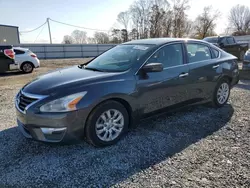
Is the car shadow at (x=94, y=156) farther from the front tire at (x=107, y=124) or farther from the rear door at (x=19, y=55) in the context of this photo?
the rear door at (x=19, y=55)

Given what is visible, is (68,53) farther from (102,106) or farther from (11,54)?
(102,106)

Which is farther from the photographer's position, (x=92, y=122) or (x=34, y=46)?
(x=34, y=46)

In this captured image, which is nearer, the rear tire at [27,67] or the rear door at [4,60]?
the rear door at [4,60]

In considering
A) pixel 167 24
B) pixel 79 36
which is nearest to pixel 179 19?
pixel 167 24

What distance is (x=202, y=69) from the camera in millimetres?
4164

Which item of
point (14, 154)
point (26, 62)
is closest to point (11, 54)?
point (26, 62)

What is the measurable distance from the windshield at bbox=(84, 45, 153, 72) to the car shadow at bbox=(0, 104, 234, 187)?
3.73ft

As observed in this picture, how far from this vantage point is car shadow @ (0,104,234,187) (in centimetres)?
246

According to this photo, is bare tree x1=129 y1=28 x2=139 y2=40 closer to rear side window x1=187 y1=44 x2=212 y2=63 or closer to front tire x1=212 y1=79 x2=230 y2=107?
front tire x1=212 y1=79 x2=230 y2=107

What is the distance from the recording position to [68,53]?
1055 inches

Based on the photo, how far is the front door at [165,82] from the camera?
335 cm

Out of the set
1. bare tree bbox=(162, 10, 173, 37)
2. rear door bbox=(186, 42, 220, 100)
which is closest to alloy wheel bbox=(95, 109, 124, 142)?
rear door bbox=(186, 42, 220, 100)

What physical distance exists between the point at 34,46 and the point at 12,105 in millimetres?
21543

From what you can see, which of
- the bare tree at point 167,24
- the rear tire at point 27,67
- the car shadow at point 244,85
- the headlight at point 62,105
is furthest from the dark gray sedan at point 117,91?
the bare tree at point 167,24
